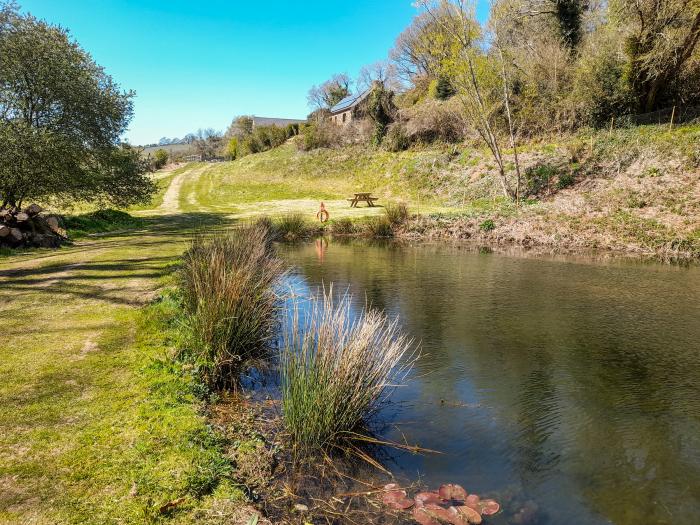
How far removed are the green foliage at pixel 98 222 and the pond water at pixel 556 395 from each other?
505 inches

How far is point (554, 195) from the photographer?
907 inches

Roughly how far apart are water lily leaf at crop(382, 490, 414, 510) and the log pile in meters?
15.0

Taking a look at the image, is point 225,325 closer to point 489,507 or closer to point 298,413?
point 298,413

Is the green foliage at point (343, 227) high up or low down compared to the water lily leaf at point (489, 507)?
up

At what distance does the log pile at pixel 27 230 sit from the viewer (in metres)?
14.2

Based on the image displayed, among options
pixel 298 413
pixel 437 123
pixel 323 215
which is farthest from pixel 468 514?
pixel 437 123

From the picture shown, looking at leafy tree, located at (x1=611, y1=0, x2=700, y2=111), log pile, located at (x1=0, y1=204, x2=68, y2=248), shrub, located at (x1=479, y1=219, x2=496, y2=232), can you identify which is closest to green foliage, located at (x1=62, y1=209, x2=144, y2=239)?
log pile, located at (x1=0, y1=204, x2=68, y2=248)

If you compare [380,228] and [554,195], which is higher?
[554,195]

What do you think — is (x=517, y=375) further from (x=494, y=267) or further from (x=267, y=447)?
(x=494, y=267)

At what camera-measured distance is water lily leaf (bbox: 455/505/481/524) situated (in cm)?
359

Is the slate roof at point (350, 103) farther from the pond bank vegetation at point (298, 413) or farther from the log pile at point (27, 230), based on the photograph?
the pond bank vegetation at point (298, 413)

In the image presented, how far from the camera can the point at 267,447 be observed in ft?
14.5

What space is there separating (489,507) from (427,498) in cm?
51

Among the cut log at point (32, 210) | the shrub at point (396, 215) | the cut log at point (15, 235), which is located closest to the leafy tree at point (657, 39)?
the shrub at point (396, 215)
